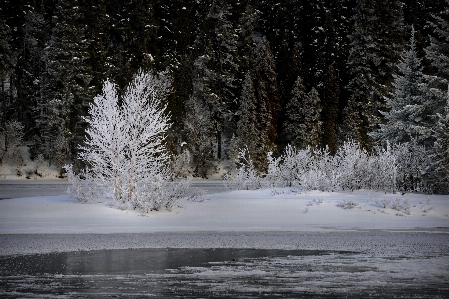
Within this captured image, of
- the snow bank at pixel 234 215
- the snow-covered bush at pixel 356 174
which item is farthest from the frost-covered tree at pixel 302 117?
the snow bank at pixel 234 215

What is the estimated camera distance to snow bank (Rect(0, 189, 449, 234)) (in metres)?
21.7

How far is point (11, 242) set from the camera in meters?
18.2

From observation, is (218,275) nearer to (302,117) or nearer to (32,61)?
(302,117)

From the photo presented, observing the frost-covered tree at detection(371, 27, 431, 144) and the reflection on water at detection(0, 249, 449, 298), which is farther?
the frost-covered tree at detection(371, 27, 431, 144)

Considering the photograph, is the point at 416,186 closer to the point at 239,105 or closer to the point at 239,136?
the point at 239,136

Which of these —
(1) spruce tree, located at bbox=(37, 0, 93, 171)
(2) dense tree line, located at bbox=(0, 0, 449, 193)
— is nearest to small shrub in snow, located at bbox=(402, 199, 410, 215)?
(2) dense tree line, located at bbox=(0, 0, 449, 193)

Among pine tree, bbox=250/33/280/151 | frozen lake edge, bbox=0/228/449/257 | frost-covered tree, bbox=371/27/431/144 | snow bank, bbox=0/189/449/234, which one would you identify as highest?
pine tree, bbox=250/33/280/151

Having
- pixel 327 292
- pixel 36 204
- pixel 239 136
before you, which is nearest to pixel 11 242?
pixel 36 204

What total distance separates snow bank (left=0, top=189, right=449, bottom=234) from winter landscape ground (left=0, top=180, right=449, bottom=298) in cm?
4

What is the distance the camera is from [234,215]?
24344 millimetres

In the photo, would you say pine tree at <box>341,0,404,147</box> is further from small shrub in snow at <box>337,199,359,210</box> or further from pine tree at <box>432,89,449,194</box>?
small shrub in snow at <box>337,199,359,210</box>

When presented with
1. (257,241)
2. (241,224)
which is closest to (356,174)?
(241,224)

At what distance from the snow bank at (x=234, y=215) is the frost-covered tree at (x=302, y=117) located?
3039 centimetres

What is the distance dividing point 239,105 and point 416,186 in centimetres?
3040
